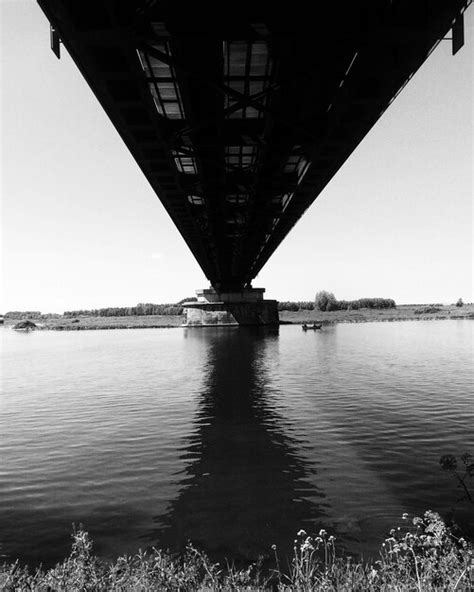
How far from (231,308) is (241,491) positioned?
6845 centimetres

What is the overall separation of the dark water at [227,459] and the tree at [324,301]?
143982mm

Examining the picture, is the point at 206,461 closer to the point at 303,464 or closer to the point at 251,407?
the point at 303,464

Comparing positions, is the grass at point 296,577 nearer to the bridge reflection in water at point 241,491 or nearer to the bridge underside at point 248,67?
the bridge reflection in water at point 241,491

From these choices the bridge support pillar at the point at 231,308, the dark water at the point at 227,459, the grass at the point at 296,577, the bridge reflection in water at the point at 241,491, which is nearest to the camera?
the grass at the point at 296,577

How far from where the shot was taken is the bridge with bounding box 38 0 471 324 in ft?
30.2

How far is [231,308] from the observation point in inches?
3093

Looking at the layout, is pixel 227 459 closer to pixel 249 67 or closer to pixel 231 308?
pixel 249 67

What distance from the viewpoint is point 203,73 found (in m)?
11.7

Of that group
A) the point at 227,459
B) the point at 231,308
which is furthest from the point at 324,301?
the point at 227,459

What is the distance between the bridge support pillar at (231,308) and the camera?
7862cm

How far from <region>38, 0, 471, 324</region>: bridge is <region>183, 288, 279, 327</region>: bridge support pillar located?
193 feet

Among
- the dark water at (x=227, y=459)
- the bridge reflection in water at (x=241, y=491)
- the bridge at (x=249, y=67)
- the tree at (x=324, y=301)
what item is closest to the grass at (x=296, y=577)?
the bridge reflection in water at (x=241, y=491)

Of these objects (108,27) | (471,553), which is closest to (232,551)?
(471,553)

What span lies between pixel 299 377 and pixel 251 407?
338 inches
